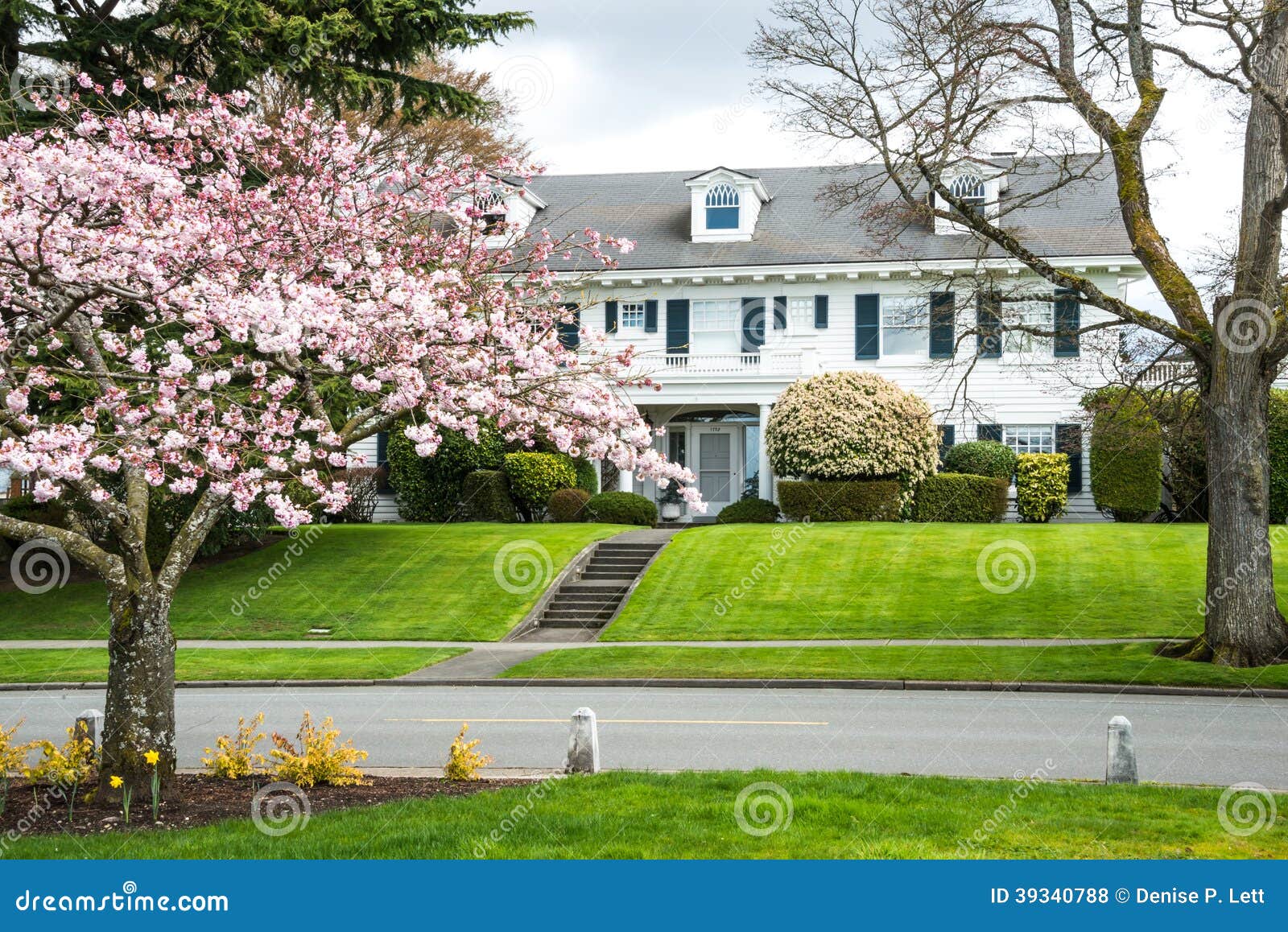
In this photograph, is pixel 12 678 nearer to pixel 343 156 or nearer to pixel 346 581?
pixel 346 581

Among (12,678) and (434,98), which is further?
(434,98)

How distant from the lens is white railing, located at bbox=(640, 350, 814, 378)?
31453 mm

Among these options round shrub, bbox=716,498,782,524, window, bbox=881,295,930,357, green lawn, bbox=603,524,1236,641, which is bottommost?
green lawn, bbox=603,524,1236,641

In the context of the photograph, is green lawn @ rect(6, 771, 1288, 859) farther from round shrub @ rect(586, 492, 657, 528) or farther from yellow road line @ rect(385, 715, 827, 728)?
round shrub @ rect(586, 492, 657, 528)

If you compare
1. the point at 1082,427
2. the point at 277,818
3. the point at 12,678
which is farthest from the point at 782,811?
the point at 1082,427

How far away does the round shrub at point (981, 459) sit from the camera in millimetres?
29453

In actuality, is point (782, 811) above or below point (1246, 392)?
below

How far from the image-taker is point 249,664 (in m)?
17.8

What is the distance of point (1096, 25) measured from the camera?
15.8m

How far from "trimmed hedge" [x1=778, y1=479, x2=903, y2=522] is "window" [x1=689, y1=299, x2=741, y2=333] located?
6053 millimetres

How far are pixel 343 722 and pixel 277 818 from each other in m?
5.37

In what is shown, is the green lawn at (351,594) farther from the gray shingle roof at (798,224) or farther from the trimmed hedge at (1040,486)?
the trimmed hedge at (1040,486)

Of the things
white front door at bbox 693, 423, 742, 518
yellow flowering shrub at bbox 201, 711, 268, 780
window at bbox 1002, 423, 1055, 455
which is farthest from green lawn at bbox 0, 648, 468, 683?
window at bbox 1002, 423, 1055, 455

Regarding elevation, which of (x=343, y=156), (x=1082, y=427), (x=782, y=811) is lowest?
(x=782, y=811)
